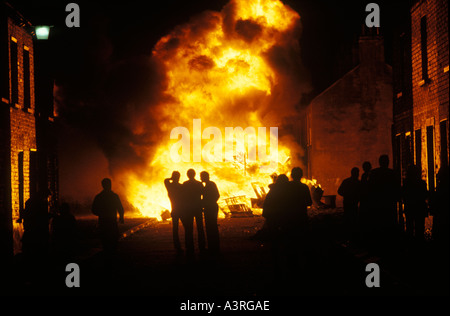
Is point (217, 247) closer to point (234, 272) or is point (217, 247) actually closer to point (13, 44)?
point (234, 272)

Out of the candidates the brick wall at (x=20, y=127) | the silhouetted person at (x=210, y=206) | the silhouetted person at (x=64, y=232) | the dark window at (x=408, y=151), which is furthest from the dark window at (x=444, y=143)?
the brick wall at (x=20, y=127)

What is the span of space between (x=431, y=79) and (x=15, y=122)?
11.7 meters

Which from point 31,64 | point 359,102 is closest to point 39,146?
point 31,64

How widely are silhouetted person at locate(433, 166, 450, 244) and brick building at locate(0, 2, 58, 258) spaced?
330 inches

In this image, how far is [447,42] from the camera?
15.5 metres

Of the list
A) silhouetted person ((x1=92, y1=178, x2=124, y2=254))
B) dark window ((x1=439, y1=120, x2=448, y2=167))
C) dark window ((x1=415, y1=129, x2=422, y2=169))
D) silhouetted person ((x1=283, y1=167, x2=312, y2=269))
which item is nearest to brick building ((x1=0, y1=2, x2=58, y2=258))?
silhouetted person ((x1=92, y1=178, x2=124, y2=254))

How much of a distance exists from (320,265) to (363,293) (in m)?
3.08

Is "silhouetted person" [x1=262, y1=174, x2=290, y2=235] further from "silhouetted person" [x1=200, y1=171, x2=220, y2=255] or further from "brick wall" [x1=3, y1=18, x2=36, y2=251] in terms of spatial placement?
"brick wall" [x1=3, y1=18, x2=36, y2=251]

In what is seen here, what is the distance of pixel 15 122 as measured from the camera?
1772 centimetres

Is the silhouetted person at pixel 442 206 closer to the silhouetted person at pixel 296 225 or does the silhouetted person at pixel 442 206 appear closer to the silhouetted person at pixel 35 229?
the silhouetted person at pixel 296 225

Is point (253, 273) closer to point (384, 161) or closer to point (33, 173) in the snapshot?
point (384, 161)

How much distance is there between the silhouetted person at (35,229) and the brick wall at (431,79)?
10106 mm
